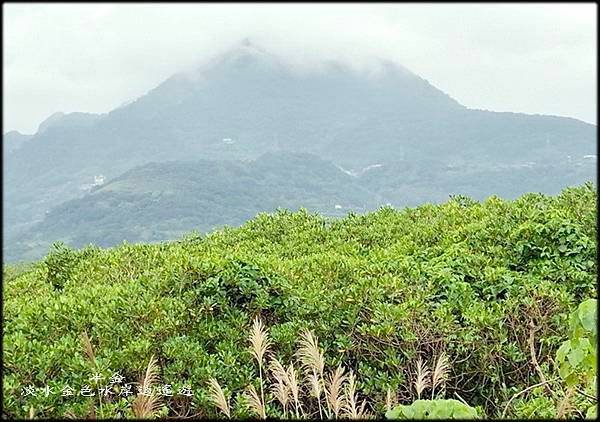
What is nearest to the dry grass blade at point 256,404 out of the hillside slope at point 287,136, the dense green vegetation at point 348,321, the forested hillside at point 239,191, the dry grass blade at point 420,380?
the dense green vegetation at point 348,321

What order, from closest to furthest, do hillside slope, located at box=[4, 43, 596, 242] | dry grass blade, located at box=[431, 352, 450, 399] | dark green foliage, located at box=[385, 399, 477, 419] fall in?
1. dark green foliage, located at box=[385, 399, 477, 419]
2. dry grass blade, located at box=[431, 352, 450, 399]
3. hillside slope, located at box=[4, 43, 596, 242]

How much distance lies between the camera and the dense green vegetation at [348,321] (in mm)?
3791

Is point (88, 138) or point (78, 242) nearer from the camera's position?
point (78, 242)

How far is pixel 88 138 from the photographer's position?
180750 millimetres

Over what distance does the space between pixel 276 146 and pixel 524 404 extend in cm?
16685

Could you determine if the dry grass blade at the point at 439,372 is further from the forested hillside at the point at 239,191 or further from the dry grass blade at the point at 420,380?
the forested hillside at the point at 239,191

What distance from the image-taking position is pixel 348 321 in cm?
454

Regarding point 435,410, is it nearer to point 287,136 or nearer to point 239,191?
point 239,191

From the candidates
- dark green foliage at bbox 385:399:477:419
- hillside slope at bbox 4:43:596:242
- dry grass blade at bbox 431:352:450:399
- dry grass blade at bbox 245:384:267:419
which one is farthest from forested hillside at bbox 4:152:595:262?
dark green foliage at bbox 385:399:477:419

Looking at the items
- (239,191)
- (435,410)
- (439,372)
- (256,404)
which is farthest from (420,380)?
(239,191)

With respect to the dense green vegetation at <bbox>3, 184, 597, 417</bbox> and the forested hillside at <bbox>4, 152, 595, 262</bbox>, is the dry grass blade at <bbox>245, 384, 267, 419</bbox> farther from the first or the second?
the forested hillside at <bbox>4, 152, 595, 262</bbox>

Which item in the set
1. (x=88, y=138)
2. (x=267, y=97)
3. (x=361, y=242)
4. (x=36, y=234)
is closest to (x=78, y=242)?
(x=36, y=234)

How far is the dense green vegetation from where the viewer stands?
3.79 m

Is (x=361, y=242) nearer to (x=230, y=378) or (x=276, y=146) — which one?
(x=230, y=378)
